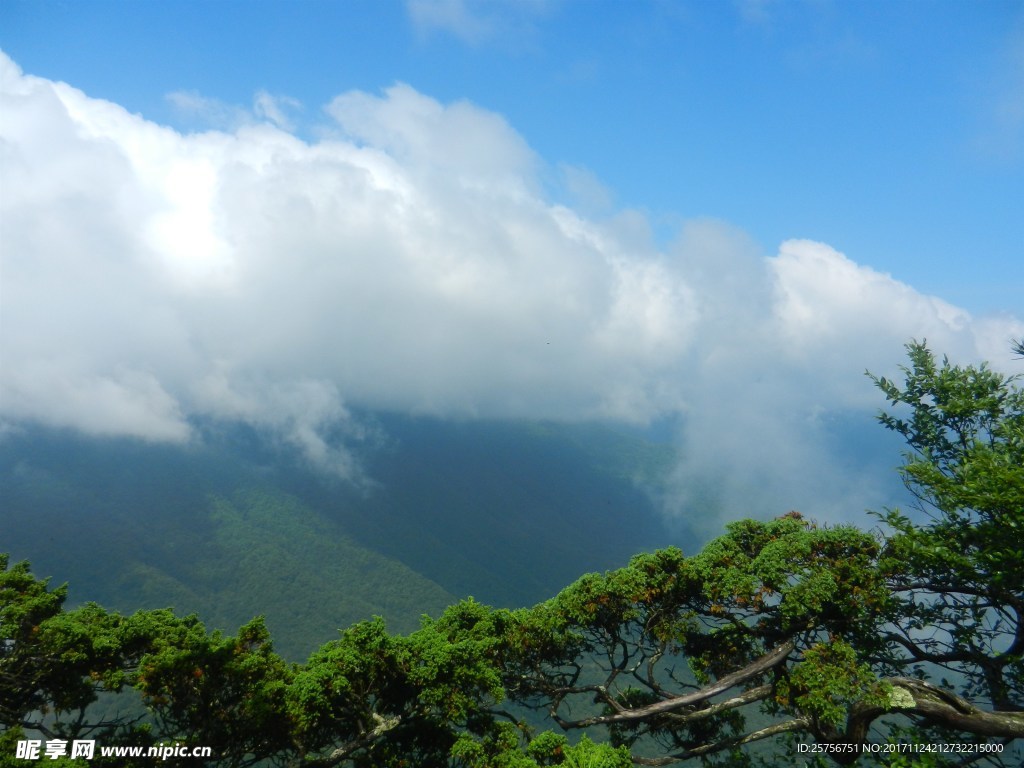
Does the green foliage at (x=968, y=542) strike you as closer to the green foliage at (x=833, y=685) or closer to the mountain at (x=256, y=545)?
the green foliage at (x=833, y=685)

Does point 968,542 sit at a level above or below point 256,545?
below

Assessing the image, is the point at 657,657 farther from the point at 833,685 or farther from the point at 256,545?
the point at 256,545

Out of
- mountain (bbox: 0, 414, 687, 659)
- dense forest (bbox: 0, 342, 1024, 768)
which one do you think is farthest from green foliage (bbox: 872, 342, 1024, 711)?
mountain (bbox: 0, 414, 687, 659)

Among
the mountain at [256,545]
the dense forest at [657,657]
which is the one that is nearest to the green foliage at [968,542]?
the dense forest at [657,657]

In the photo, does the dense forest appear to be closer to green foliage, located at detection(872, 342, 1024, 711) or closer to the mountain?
green foliage, located at detection(872, 342, 1024, 711)

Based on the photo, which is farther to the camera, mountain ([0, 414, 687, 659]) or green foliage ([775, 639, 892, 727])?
mountain ([0, 414, 687, 659])

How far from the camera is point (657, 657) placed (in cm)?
1792

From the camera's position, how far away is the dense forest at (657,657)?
44.7 ft

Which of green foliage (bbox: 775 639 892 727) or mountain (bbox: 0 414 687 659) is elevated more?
mountain (bbox: 0 414 687 659)

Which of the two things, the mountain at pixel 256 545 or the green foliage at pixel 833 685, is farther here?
the mountain at pixel 256 545

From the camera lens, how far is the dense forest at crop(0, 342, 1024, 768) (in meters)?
13.6

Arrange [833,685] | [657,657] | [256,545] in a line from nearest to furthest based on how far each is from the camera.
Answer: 1. [833,685]
2. [657,657]
3. [256,545]

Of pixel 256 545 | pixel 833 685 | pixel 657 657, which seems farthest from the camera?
pixel 256 545

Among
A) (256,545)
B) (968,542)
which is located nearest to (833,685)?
(968,542)
